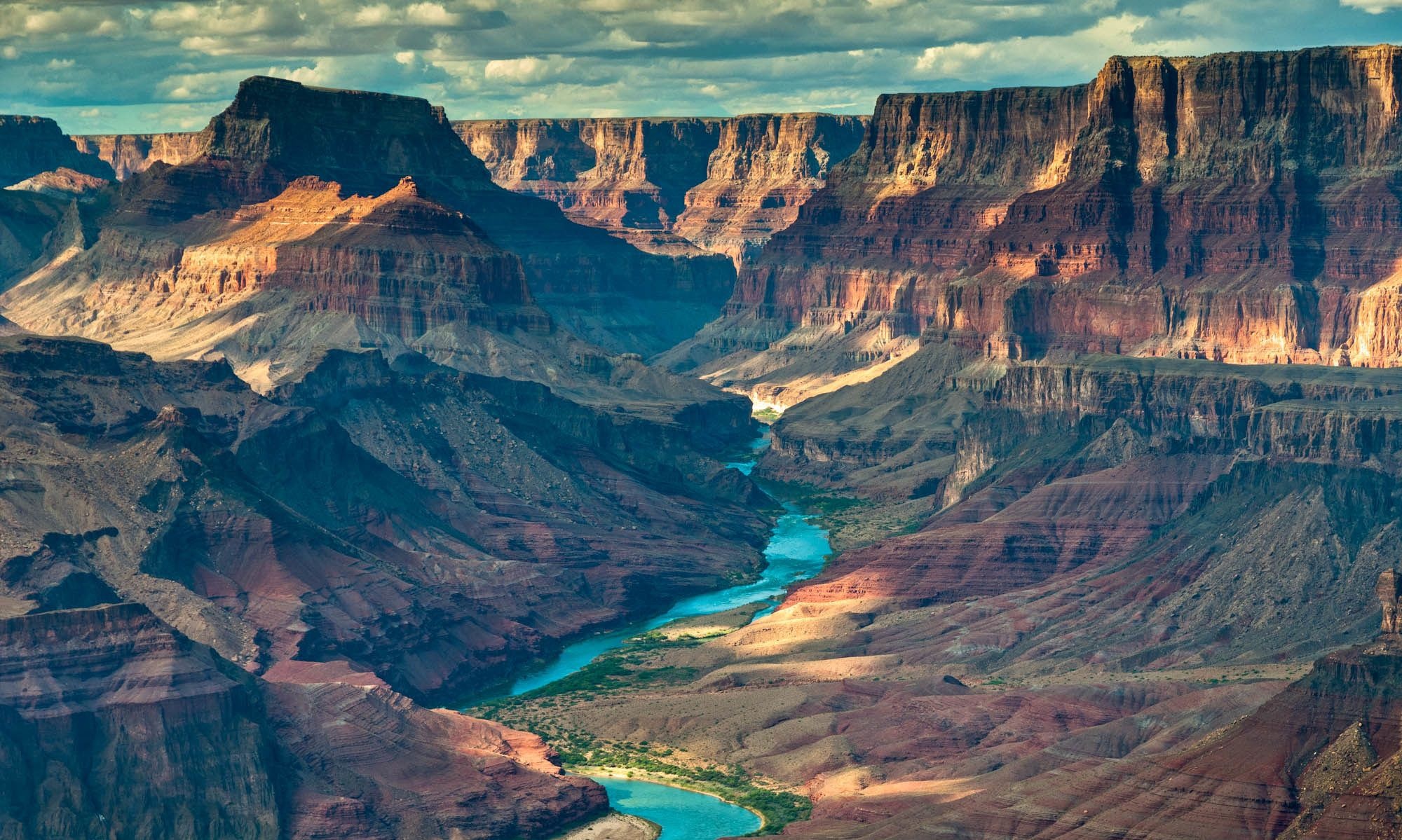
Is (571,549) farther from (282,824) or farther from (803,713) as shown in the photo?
(282,824)

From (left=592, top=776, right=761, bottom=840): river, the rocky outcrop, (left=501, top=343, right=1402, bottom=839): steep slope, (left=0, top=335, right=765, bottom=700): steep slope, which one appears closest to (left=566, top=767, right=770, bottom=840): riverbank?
(left=592, top=776, right=761, bottom=840): river

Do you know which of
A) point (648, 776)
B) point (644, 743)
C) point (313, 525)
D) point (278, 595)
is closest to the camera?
point (648, 776)

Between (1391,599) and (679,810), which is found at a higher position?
(1391,599)

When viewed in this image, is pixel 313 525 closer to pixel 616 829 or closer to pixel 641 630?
pixel 641 630

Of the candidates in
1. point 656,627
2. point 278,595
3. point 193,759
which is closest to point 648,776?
point 193,759

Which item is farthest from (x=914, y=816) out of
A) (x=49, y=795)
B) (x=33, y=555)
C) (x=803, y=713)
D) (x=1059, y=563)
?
(x=1059, y=563)

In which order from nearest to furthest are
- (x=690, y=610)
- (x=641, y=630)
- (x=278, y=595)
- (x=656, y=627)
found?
1. (x=278, y=595)
2. (x=641, y=630)
3. (x=656, y=627)
4. (x=690, y=610)

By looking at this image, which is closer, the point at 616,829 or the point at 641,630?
the point at 616,829

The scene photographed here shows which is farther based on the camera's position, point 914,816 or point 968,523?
point 968,523

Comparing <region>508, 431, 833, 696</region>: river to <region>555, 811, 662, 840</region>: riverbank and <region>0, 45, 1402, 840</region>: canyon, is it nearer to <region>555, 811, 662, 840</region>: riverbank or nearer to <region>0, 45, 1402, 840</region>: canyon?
<region>0, 45, 1402, 840</region>: canyon
